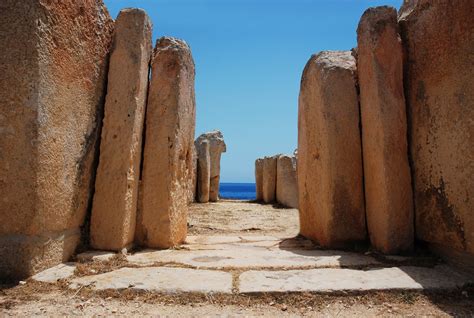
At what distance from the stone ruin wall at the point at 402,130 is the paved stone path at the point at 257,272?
1.08 feet

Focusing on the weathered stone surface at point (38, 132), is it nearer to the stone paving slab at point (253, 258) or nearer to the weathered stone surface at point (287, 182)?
the stone paving slab at point (253, 258)

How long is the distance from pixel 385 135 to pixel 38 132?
279cm

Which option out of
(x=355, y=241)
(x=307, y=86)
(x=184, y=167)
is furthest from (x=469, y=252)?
(x=184, y=167)

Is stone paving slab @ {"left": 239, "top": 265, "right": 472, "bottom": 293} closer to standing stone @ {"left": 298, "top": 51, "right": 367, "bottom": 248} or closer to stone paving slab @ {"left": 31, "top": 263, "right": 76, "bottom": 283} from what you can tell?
standing stone @ {"left": 298, "top": 51, "right": 367, "bottom": 248}

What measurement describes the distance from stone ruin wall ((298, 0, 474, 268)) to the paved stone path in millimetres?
329

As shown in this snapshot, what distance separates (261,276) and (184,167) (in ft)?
5.72

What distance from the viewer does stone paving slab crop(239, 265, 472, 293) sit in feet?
7.32

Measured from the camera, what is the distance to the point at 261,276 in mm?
2461

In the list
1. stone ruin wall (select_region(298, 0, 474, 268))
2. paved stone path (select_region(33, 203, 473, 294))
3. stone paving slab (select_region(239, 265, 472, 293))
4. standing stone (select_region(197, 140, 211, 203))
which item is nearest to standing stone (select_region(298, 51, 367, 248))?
stone ruin wall (select_region(298, 0, 474, 268))

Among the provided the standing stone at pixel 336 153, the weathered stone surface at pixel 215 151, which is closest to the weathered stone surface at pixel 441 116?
the standing stone at pixel 336 153

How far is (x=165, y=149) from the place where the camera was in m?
Answer: 3.47

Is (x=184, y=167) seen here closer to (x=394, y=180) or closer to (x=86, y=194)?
(x=86, y=194)

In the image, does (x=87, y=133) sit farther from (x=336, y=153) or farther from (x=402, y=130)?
(x=402, y=130)

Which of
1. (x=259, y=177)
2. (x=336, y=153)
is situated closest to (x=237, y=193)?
(x=259, y=177)
